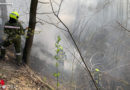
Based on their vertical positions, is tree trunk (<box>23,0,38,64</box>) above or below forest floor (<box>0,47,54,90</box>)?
above

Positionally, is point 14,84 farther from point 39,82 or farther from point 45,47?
point 45,47

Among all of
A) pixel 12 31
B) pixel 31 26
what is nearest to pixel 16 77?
pixel 12 31

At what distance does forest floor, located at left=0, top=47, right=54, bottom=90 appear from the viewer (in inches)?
108

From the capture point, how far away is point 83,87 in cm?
462

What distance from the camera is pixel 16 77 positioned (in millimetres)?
2996

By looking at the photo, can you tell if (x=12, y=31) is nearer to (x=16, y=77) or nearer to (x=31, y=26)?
(x=31, y=26)

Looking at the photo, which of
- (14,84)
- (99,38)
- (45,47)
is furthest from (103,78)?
(14,84)

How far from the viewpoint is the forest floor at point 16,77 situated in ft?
8.98

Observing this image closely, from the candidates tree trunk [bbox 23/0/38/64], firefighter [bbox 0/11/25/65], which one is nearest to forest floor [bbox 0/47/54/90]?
firefighter [bbox 0/11/25/65]

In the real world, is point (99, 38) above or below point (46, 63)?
above

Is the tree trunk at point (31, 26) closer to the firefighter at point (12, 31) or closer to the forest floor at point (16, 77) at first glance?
the firefighter at point (12, 31)

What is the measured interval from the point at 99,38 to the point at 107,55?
4.75 ft

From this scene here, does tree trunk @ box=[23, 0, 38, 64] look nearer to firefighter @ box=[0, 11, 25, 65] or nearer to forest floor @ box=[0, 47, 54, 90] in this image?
firefighter @ box=[0, 11, 25, 65]

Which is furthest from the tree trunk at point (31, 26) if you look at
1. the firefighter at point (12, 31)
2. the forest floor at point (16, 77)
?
the forest floor at point (16, 77)
